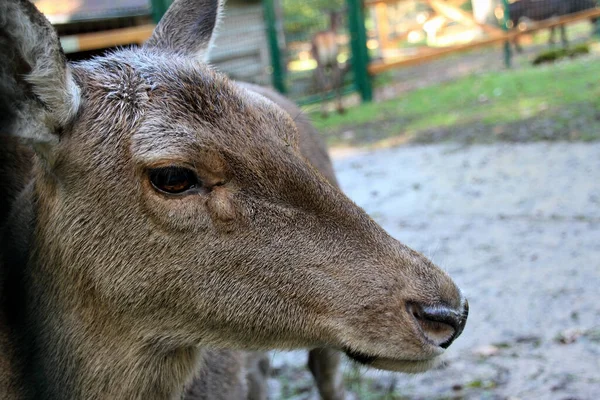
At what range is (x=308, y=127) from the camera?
4.83 m

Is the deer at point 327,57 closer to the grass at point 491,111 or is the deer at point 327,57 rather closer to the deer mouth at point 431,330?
the grass at point 491,111

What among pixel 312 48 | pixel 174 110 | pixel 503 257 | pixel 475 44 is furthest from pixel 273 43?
pixel 174 110

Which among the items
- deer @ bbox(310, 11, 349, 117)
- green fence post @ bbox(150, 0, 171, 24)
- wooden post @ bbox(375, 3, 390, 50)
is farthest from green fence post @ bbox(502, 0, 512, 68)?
green fence post @ bbox(150, 0, 171, 24)

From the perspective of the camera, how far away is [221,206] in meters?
2.60

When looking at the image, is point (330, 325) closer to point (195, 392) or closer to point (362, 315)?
point (362, 315)

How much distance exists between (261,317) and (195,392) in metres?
0.90

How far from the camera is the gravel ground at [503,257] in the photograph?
4.50 meters

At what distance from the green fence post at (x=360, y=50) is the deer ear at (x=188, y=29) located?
14241 mm

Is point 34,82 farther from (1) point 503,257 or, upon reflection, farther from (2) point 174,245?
(1) point 503,257

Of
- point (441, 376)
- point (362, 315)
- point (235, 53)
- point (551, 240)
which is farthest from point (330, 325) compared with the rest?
point (235, 53)

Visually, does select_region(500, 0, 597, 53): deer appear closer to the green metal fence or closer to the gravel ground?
the green metal fence

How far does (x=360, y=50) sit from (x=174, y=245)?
15.6 meters

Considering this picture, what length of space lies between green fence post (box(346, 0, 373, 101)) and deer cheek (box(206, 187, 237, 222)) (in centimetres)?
1525

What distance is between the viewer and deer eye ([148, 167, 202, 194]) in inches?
101
